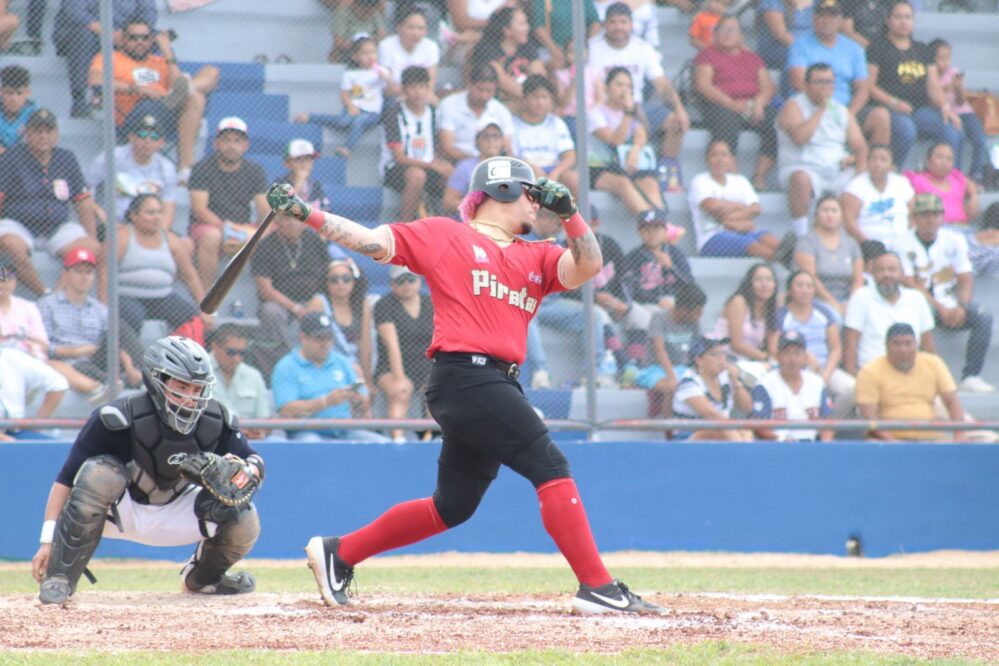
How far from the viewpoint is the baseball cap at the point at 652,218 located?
9.26 m

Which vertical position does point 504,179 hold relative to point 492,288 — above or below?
above

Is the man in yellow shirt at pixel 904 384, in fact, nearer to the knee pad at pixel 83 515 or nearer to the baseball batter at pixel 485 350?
the baseball batter at pixel 485 350

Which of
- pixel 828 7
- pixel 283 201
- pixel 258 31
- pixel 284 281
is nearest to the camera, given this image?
pixel 283 201

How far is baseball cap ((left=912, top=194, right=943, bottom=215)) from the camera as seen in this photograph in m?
9.60

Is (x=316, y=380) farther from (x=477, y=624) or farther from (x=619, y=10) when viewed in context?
(x=477, y=624)

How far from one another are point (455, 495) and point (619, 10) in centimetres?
556

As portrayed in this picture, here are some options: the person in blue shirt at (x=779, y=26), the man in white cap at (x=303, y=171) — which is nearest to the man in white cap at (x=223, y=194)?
the man in white cap at (x=303, y=171)

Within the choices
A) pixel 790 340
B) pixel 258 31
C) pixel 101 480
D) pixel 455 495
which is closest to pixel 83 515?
pixel 101 480

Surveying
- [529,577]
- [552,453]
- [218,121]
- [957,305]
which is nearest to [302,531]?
[529,577]

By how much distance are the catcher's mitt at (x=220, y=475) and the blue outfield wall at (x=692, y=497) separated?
330 centimetres

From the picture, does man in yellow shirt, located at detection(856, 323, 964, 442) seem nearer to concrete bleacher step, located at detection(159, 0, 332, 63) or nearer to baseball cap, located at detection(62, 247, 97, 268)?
concrete bleacher step, located at detection(159, 0, 332, 63)

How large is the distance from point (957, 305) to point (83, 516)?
6.75 meters

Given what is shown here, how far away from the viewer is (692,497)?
362 inches

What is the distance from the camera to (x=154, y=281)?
8523 mm
